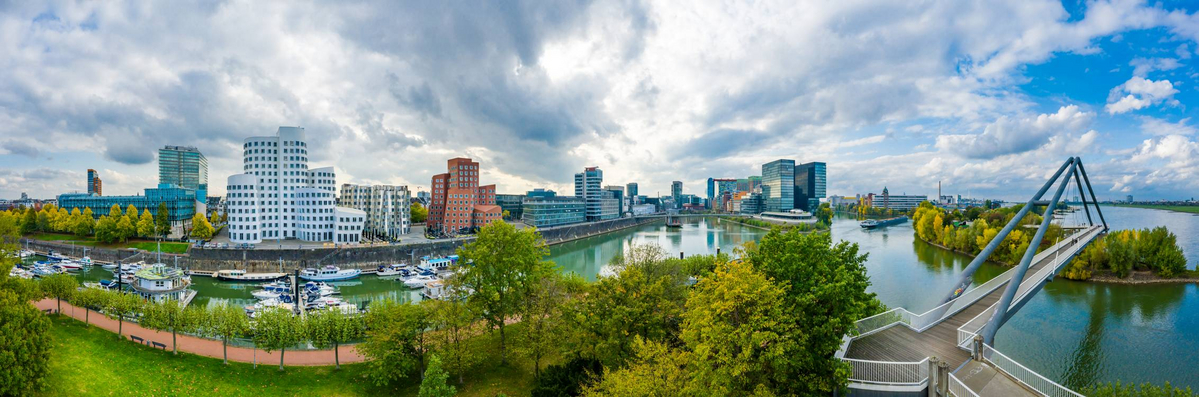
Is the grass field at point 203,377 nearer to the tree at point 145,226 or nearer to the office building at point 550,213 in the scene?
the tree at point 145,226

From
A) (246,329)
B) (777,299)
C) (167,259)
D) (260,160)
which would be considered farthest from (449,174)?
(777,299)

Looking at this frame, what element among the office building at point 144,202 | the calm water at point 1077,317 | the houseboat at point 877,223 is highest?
the office building at point 144,202

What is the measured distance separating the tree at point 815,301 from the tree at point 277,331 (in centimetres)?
1646

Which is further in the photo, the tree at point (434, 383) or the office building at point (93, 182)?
the office building at point (93, 182)

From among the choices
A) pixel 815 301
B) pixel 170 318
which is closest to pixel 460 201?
pixel 170 318

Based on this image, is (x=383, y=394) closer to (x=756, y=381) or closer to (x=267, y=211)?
(x=756, y=381)

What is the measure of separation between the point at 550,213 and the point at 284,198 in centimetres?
4186

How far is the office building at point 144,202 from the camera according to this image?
69688mm

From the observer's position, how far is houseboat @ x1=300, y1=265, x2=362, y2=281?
134ft

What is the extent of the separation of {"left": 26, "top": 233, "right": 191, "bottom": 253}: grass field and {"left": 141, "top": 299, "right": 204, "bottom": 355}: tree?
39.0 meters

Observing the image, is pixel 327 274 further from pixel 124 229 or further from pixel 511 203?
pixel 511 203

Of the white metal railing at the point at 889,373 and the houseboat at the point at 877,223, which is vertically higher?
the white metal railing at the point at 889,373

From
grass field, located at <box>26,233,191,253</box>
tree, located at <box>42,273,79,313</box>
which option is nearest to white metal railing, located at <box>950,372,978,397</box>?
tree, located at <box>42,273,79,313</box>

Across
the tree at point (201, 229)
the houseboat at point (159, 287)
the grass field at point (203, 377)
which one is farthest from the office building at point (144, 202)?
the grass field at point (203, 377)
